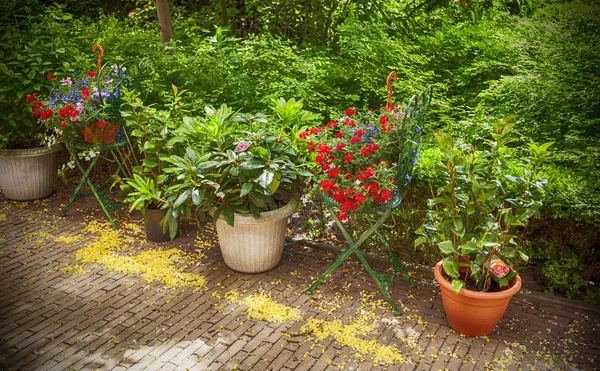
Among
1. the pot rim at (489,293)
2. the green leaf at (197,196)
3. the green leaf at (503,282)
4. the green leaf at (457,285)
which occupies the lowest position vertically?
the pot rim at (489,293)

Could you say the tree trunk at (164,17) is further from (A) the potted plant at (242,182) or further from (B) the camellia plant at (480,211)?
(B) the camellia plant at (480,211)

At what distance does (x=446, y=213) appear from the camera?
369cm

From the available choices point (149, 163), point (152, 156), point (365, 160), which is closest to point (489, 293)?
point (365, 160)

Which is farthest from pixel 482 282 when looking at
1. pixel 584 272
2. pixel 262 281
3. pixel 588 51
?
pixel 588 51

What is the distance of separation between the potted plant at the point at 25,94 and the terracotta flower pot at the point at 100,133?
53cm

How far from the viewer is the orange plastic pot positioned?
11.8 ft

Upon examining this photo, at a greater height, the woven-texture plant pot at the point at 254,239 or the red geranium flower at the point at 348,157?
the red geranium flower at the point at 348,157

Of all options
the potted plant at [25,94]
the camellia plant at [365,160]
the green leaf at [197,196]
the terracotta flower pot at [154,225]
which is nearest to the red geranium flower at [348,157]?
the camellia plant at [365,160]

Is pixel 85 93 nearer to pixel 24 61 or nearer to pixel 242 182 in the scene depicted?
pixel 24 61

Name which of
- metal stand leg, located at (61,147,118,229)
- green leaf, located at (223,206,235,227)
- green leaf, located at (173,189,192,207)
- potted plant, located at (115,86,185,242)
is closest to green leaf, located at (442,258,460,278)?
green leaf, located at (223,206,235,227)

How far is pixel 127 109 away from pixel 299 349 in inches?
111

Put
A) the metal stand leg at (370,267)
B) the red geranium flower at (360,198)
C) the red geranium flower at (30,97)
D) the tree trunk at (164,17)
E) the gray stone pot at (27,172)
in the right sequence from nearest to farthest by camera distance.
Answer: the red geranium flower at (360,198) < the metal stand leg at (370,267) < the red geranium flower at (30,97) < the gray stone pot at (27,172) < the tree trunk at (164,17)

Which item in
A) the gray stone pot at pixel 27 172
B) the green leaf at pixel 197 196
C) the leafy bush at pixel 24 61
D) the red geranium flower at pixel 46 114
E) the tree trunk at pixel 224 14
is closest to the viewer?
the green leaf at pixel 197 196

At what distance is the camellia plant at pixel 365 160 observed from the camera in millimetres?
3775
